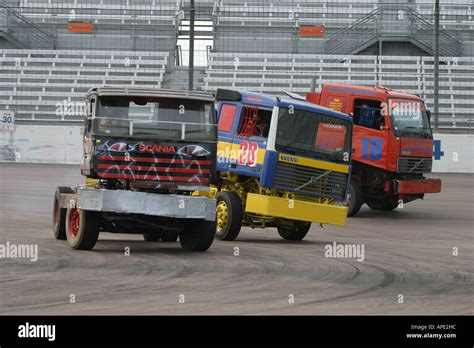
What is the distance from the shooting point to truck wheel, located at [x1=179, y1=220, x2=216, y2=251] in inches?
571

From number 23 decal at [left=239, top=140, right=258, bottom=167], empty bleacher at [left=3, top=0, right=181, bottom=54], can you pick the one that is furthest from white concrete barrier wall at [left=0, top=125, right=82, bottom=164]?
number 23 decal at [left=239, top=140, right=258, bottom=167]

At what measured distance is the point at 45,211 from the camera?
21.7 meters

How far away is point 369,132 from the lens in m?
23.1

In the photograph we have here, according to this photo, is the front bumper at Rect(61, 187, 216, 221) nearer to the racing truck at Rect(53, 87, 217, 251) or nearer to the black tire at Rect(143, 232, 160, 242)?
the racing truck at Rect(53, 87, 217, 251)

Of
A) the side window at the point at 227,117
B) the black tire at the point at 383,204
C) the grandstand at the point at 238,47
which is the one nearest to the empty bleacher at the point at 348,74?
the grandstand at the point at 238,47

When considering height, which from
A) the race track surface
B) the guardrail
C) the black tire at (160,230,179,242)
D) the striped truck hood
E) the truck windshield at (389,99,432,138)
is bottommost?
the race track surface

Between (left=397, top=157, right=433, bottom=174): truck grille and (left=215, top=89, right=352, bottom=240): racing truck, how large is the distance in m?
5.39

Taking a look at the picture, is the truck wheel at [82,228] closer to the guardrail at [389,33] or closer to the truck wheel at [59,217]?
the truck wheel at [59,217]

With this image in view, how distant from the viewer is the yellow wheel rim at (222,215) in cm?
1692

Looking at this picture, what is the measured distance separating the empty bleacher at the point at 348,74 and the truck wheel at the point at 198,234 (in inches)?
1055

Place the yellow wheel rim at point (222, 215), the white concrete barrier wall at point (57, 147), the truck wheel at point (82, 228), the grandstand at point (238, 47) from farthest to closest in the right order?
1. the grandstand at point (238, 47)
2. the white concrete barrier wall at point (57, 147)
3. the yellow wheel rim at point (222, 215)
4. the truck wheel at point (82, 228)

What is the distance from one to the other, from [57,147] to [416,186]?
17712mm

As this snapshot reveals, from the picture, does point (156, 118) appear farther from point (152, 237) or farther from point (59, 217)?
point (152, 237)

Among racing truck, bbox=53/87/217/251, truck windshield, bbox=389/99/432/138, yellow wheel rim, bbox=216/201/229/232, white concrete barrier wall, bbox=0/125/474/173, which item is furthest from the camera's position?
white concrete barrier wall, bbox=0/125/474/173
